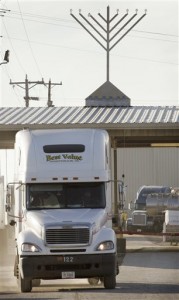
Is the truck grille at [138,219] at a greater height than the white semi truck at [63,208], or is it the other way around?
the white semi truck at [63,208]

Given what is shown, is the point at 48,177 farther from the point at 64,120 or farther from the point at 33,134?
the point at 64,120

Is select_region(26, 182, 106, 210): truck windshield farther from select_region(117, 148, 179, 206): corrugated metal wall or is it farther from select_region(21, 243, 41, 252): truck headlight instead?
select_region(117, 148, 179, 206): corrugated metal wall

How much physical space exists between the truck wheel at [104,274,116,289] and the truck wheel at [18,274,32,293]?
1.70 metres

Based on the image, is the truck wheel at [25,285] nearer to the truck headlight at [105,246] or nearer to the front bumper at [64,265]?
the front bumper at [64,265]

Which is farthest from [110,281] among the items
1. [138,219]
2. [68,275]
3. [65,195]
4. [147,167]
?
[147,167]

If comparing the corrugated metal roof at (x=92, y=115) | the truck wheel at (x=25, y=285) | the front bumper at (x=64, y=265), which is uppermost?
the corrugated metal roof at (x=92, y=115)

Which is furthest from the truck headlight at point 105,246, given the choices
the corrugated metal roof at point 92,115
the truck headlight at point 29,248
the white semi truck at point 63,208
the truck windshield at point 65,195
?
the corrugated metal roof at point 92,115

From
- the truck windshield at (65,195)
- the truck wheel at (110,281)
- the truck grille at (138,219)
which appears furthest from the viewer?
the truck grille at (138,219)

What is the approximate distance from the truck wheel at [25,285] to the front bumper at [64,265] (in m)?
0.44

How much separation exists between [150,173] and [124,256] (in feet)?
133

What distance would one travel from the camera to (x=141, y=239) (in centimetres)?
5656

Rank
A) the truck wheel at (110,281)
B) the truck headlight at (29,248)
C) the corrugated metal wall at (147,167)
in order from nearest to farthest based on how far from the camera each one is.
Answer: the truck headlight at (29,248), the truck wheel at (110,281), the corrugated metal wall at (147,167)

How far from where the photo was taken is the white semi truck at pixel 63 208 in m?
26.8

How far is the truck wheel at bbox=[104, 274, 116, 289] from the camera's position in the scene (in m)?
27.3
